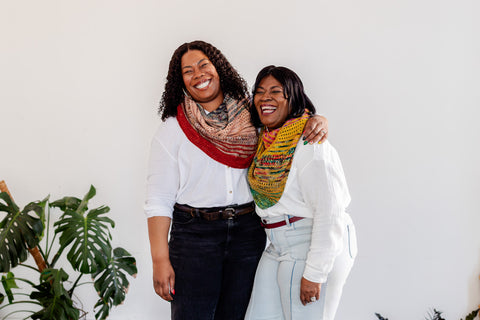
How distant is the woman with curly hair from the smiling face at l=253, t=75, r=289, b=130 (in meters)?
0.14

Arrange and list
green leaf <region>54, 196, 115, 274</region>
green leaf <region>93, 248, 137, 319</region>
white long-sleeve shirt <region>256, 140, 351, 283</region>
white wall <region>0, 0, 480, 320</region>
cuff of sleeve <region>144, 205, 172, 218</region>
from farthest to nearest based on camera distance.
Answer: white wall <region>0, 0, 480, 320</region> → green leaf <region>93, 248, 137, 319</region> → green leaf <region>54, 196, 115, 274</region> → cuff of sleeve <region>144, 205, 172, 218</region> → white long-sleeve shirt <region>256, 140, 351, 283</region>

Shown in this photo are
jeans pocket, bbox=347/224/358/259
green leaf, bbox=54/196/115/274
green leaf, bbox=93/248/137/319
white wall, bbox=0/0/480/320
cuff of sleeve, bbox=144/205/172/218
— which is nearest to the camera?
jeans pocket, bbox=347/224/358/259

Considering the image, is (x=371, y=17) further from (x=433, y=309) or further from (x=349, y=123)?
(x=433, y=309)

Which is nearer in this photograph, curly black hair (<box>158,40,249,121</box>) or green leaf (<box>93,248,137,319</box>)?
curly black hair (<box>158,40,249,121</box>)

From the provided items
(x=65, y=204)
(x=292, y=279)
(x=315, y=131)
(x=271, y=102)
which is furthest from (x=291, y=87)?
(x=65, y=204)

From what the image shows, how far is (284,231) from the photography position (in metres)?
1.33

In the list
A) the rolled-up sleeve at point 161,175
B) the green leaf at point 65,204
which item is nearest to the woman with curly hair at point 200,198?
the rolled-up sleeve at point 161,175

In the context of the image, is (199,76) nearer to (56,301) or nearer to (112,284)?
(112,284)

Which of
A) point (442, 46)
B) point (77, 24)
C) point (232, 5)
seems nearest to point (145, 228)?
point (77, 24)

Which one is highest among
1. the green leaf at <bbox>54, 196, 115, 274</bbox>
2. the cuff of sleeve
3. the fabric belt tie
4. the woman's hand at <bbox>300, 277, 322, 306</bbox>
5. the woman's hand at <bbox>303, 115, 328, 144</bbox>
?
the woman's hand at <bbox>303, 115, 328, 144</bbox>

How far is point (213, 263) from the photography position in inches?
57.0

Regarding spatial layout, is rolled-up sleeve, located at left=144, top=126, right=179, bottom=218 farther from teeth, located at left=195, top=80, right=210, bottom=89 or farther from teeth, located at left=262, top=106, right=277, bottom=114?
teeth, located at left=262, top=106, right=277, bottom=114

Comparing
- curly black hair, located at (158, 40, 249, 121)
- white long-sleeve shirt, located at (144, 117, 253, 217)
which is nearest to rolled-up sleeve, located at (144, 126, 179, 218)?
white long-sleeve shirt, located at (144, 117, 253, 217)

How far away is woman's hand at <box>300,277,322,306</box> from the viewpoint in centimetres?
123
